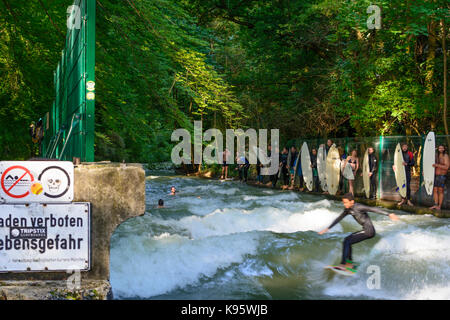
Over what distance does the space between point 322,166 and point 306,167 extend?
168cm

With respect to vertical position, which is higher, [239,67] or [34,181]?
[239,67]

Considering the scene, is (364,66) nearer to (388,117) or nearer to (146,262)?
(388,117)

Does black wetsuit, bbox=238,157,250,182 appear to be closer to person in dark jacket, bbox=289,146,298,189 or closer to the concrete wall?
person in dark jacket, bbox=289,146,298,189

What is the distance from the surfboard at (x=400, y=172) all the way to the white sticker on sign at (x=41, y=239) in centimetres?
1268

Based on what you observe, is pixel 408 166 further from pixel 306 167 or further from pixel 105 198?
pixel 105 198

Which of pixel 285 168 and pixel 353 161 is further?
pixel 285 168

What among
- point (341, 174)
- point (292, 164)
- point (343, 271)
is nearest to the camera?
point (343, 271)

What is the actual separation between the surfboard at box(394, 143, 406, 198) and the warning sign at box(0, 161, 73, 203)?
1276 centimetres

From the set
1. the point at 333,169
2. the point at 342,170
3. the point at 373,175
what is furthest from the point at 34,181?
the point at 333,169

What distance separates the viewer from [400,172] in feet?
52.3

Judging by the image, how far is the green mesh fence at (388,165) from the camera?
51.5ft
